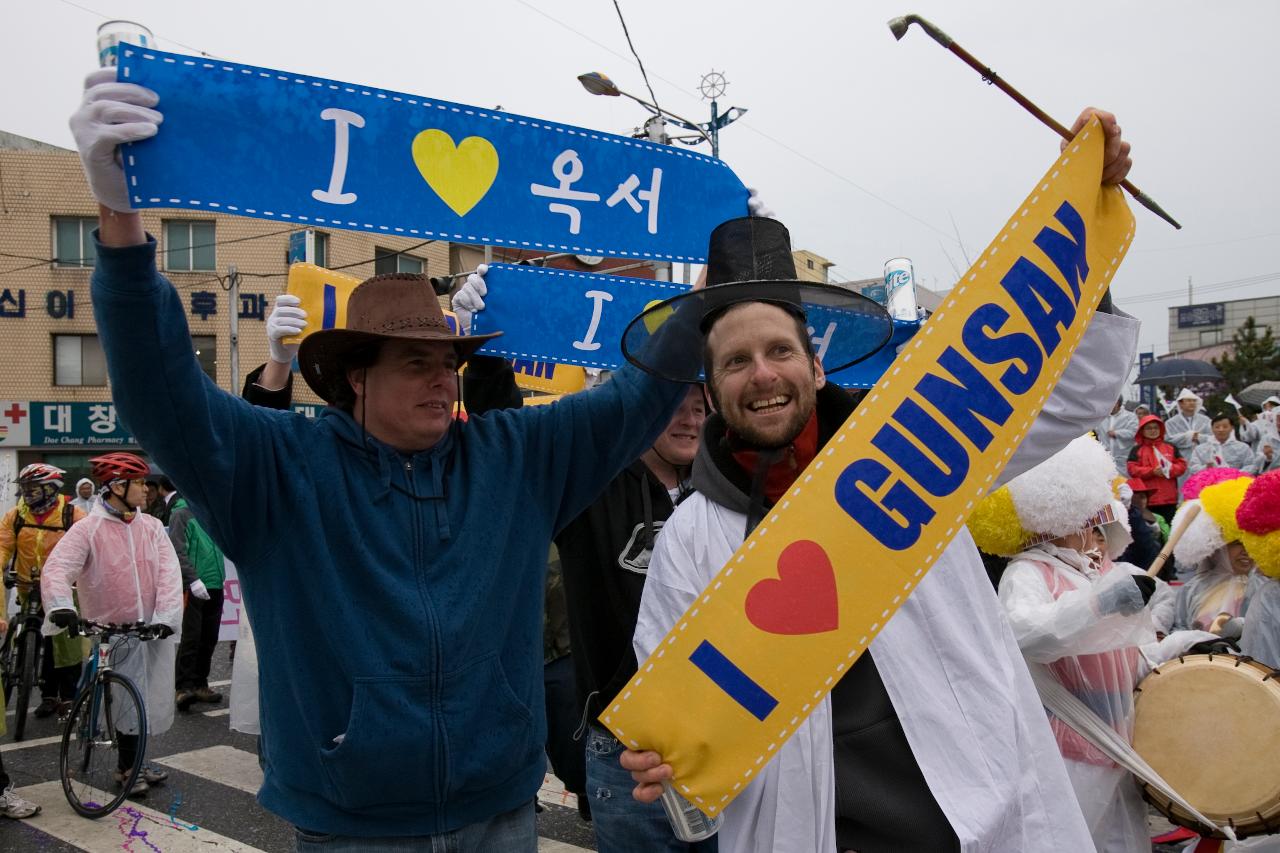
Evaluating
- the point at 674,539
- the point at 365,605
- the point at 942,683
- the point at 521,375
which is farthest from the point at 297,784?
the point at 521,375

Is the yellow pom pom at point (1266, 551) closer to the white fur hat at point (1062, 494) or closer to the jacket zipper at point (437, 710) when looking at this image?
the white fur hat at point (1062, 494)

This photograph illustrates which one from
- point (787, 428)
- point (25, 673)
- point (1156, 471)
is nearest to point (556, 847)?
point (787, 428)

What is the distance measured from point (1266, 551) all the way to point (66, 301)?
105 ft

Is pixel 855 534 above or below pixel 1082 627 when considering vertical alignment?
above

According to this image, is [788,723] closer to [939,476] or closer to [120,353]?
[939,476]

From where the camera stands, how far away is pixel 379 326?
2.40 metres

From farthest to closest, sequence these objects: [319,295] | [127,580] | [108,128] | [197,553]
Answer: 1. [197,553]
2. [127,580]
3. [319,295]
4. [108,128]

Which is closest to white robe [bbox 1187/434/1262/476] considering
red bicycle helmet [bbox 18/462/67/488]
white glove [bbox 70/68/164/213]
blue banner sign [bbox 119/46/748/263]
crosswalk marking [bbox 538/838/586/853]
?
crosswalk marking [bbox 538/838/586/853]

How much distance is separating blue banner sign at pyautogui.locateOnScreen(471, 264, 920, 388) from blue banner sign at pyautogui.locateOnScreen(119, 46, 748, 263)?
3.30 feet

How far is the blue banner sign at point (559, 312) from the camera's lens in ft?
14.3

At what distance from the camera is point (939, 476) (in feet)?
6.59

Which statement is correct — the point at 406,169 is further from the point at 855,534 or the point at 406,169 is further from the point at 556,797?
the point at 556,797

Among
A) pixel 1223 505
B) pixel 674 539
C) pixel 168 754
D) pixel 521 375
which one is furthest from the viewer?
pixel 168 754

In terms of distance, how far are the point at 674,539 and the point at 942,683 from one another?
657 mm
